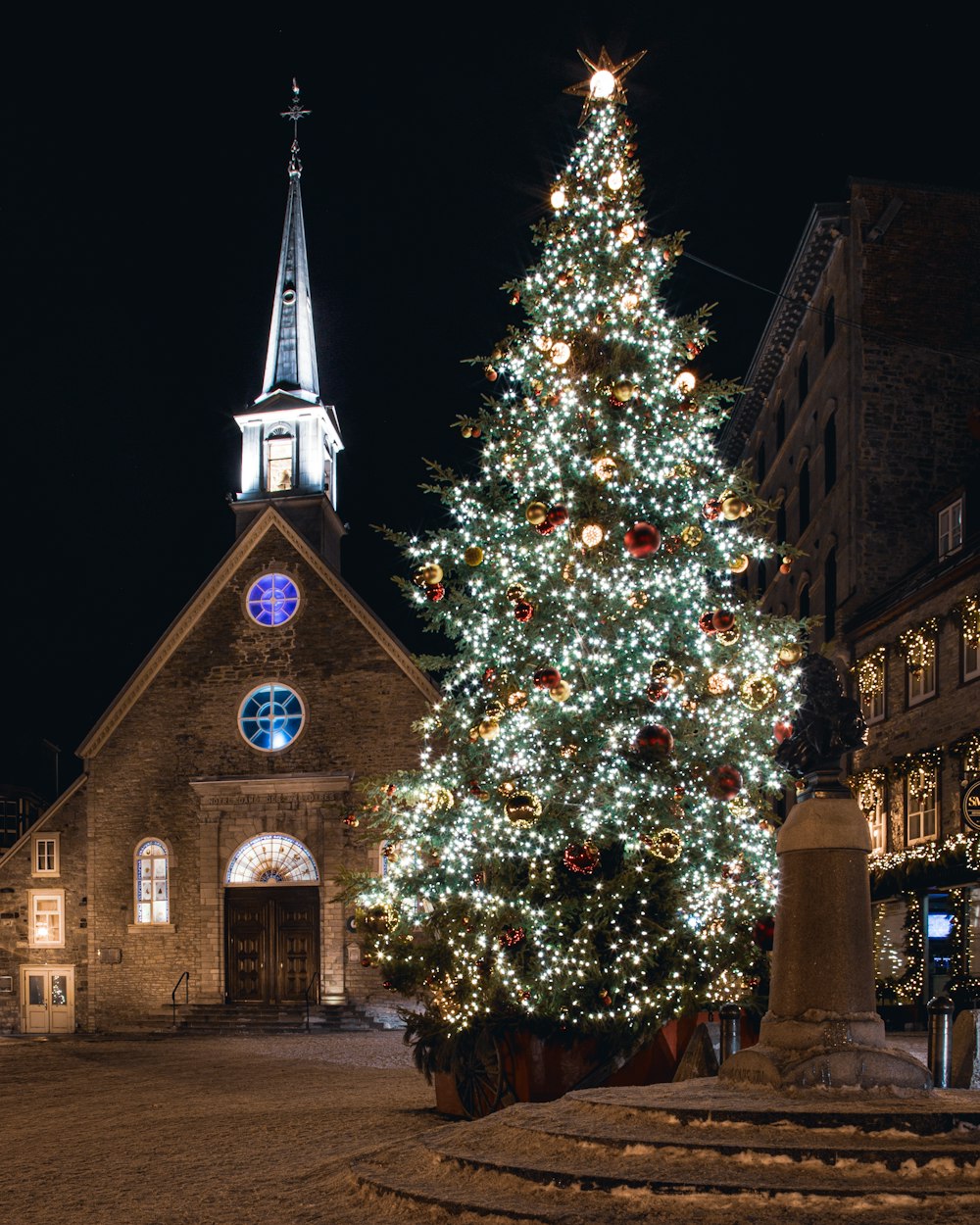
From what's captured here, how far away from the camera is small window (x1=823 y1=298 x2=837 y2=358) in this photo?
109 ft

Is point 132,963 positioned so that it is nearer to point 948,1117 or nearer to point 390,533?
point 390,533

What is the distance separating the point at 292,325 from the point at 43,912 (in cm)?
1709

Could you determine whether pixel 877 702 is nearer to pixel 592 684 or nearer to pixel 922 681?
pixel 922 681

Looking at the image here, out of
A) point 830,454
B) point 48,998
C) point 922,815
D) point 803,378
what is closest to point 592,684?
point 922,815

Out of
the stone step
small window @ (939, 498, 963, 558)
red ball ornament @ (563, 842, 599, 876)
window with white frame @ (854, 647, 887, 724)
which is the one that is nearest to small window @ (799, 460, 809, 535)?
window with white frame @ (854, 647, 887, 724)

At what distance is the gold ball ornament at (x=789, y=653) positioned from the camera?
12766 millimetres

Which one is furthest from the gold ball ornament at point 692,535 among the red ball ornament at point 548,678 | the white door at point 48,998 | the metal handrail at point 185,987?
the white door at point 48,998

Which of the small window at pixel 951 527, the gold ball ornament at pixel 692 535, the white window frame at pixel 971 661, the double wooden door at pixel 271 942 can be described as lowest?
the double wooden door at pixel 271 942

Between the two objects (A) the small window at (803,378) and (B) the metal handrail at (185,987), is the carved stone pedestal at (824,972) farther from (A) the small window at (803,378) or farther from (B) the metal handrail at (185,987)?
(A) the small window at (803,378)

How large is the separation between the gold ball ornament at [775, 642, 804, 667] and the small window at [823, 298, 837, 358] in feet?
71.3

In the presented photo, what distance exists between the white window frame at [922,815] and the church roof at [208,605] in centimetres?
1228

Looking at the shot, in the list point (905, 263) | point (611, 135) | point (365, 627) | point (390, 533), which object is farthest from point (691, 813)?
point (905, 263)

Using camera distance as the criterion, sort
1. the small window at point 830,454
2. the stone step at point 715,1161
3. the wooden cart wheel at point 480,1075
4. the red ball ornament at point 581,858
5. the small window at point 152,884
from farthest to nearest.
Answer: the small window at point 830,454, the small window at point 152,884, the wooden cart wheel at point 480,1075, the red ball ornament at point 581,858, the stone step at point 715,1161

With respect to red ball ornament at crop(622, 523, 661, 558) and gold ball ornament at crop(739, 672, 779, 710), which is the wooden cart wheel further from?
red ball ornament at crop(622, 523, 661, 558)
